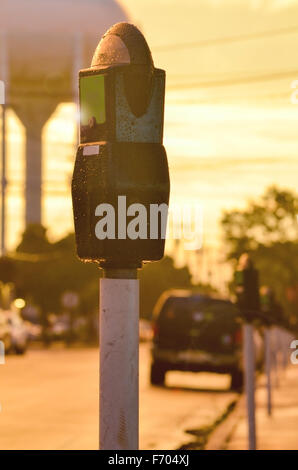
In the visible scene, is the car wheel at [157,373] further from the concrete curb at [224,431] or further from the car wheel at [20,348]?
the car wheel at [20,348]

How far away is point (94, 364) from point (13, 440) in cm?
2112

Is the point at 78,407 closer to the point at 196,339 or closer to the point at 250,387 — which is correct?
the point at 250,387

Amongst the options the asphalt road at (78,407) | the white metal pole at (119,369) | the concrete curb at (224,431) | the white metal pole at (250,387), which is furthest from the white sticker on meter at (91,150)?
the concrete curb at (224,431)

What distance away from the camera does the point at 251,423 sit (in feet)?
37.0

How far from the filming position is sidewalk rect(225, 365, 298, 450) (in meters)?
12.8

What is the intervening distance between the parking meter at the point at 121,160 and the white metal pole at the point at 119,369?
0.57ft

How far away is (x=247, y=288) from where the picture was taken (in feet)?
38.4

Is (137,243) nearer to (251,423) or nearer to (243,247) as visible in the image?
(251,423)

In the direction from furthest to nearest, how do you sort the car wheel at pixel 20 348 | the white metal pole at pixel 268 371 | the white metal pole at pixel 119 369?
the car wheel at pixel 20 348, the white metal pole at pixel 268 371, the white metal pole at pixel 119 369

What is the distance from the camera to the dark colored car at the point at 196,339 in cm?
2631

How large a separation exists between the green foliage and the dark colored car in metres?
32.2

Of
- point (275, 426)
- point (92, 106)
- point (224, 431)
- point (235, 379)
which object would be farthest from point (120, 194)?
point (235, 379)

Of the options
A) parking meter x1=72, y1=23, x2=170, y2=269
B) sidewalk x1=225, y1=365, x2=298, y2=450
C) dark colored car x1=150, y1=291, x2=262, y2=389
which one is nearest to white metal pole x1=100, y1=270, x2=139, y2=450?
parking meter x1=72, y1=23, x2=170, y2=269
